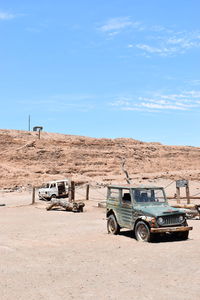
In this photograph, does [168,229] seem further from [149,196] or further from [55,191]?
[55,191]

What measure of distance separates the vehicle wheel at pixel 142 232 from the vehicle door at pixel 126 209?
0.39 meters

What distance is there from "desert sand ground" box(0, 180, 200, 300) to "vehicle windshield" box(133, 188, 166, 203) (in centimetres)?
141

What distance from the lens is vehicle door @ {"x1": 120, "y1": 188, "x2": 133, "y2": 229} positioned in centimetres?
1375

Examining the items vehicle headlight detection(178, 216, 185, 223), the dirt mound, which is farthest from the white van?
vehicle headlight detection(178, 216, 185, 223)

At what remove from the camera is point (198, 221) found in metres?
19.0

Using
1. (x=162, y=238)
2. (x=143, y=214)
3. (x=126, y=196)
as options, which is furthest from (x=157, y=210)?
(x=126, y=196)

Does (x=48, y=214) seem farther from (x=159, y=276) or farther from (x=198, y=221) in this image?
(x=159, y=276)

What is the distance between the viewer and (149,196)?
46.5 ft

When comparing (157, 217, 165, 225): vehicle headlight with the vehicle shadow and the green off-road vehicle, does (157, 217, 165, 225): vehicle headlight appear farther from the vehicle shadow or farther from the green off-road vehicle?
the vehicle shadow

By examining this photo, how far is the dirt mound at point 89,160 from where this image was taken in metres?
51.6

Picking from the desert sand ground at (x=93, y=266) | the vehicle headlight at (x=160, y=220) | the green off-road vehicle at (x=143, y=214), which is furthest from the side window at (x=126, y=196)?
the vehicle headlight at (x=160, y=220)

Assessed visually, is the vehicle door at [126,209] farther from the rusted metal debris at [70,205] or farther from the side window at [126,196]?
the rusted metal debris at [70,205]

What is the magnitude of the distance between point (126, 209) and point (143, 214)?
3.41 feet

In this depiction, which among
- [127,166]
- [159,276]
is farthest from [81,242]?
[127,166]
